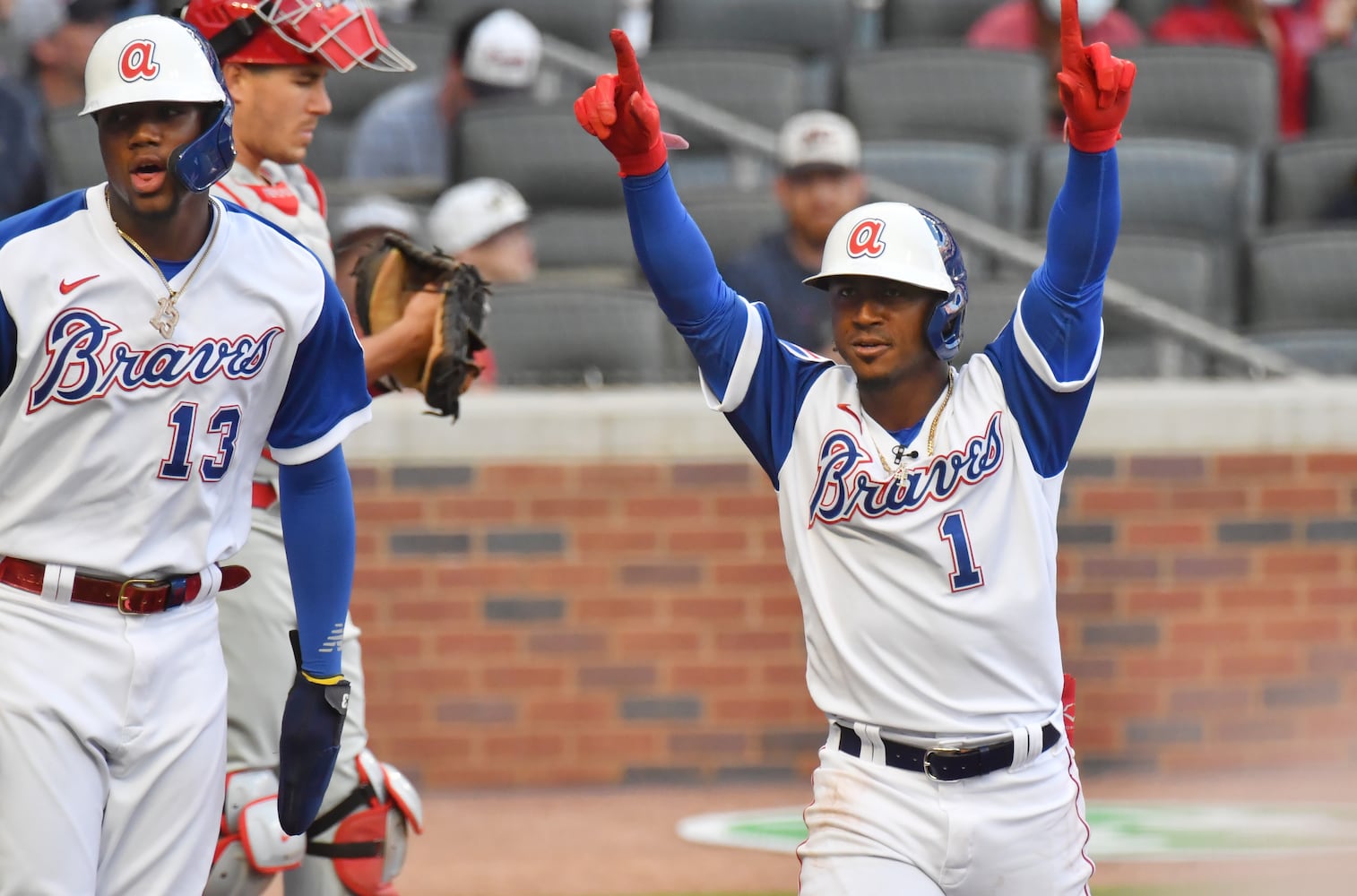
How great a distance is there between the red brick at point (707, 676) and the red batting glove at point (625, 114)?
3.44 metres

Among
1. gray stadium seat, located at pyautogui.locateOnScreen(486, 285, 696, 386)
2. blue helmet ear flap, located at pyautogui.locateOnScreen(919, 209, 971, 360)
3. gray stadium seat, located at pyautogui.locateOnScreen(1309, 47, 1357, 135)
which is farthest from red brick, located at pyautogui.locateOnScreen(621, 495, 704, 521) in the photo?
gray stadium seat, located at pyautogui.locateOnScreen(1309, 47, 1357, 135)

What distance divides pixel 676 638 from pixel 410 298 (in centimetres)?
260

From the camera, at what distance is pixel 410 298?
4430 mm

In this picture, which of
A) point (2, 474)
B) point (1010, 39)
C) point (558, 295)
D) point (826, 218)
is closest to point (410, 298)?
point (2, 474)

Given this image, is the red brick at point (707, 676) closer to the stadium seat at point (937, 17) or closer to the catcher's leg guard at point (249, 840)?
the catcher's leg guard at point (249, 840)

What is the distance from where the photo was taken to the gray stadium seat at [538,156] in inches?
317

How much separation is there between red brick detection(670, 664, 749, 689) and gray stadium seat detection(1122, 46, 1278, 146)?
11.2 ft

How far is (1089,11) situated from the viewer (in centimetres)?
923

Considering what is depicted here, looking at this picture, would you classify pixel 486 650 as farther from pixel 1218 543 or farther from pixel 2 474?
pixel 2 474

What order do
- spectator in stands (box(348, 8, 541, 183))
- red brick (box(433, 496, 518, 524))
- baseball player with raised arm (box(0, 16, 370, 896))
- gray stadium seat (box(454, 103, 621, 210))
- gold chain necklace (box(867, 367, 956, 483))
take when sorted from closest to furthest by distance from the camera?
baseball player with raised arm (box(0, 16, 370, 896)) < gold chain necklace (box(867, 367, 956, 483)) < red brick (box(433, 496, 518, 524)) < gray stadium seat (box(454, 103, 621, 210)) < spectator in stands (box(348, 8, 541, 183))

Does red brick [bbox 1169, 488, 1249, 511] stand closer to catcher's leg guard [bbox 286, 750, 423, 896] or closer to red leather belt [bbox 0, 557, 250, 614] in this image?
catcher's leg guard [bbox 286, 750, 423, 896]

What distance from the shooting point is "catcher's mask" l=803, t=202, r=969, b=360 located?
11.5 feet

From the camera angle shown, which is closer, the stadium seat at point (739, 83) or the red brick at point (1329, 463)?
the red brick at point (1329, 463)

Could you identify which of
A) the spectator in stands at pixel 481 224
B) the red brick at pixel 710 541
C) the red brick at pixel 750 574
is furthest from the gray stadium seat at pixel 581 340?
the red brick at pixel 750 574
